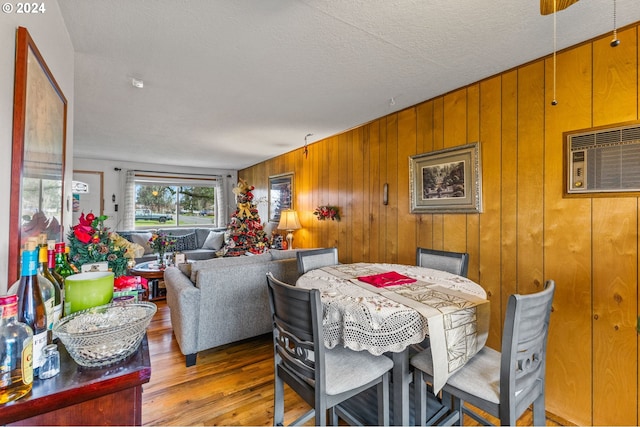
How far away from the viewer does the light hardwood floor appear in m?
1.79

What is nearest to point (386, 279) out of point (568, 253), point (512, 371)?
point (512, 371)

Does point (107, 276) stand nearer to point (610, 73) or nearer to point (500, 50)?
point (500, 50)

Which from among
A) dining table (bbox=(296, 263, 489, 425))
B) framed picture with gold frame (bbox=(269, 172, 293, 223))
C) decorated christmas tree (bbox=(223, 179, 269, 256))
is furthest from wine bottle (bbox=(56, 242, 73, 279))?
framed picture with gold frame (bbox=(269, 172, 293, 223))

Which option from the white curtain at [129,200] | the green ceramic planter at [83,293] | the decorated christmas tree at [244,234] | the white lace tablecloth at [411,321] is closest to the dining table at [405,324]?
the white lace tablecloth at [411,321]

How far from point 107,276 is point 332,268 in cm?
149

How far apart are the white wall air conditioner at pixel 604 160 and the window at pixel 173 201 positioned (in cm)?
655

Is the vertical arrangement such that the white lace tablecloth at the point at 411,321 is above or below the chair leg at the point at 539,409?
above

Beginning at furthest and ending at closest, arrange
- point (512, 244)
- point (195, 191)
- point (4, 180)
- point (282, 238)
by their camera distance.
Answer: point (195, 191) < point (282, 238) < point (512, 244) < point (4, 180)

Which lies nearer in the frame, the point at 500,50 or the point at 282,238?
the point at 500,50

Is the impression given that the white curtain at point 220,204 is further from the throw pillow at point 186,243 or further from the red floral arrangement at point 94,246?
the red floral arrangement at point 94,246

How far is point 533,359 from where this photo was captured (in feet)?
4.25

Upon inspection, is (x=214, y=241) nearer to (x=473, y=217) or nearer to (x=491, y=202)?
(x=473, y=217)

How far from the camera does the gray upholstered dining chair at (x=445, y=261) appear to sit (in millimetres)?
2072

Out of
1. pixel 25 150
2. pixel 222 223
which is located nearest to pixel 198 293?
pixel 25 150
